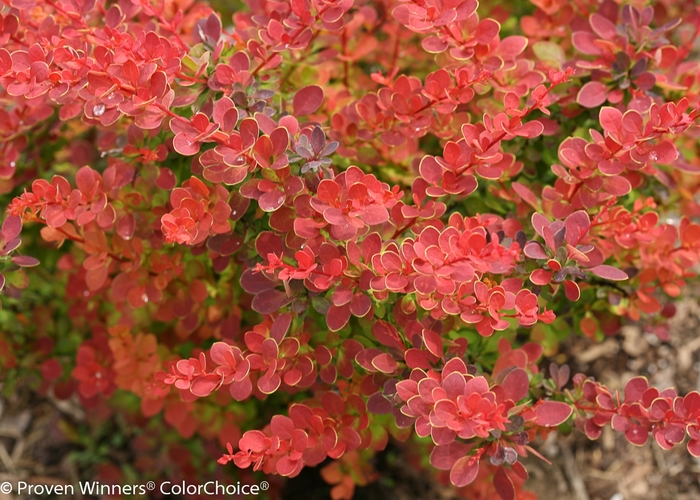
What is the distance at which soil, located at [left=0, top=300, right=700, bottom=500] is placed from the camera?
219 cm

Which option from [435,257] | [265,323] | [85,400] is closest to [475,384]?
[435,257]

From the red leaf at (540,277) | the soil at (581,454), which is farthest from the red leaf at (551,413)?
the soil at (581,454)

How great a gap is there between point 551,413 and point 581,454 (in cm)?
120

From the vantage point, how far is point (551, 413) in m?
Result: 1.23

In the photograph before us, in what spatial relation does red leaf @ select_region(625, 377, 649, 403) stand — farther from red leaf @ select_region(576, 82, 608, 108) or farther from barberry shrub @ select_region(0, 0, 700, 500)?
red leaf @ select_region(576, 82, 608, 108)

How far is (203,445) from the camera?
7.00 feet

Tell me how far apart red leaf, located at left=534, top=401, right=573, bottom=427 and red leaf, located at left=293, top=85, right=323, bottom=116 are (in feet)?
2.59

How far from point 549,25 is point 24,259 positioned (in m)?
1.45

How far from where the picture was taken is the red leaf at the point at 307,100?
4.57 ft

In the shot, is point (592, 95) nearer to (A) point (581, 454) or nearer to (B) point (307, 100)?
(B) point (307, 100)

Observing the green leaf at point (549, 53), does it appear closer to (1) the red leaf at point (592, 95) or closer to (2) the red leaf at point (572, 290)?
(1) the red leaf at point (592, 95)

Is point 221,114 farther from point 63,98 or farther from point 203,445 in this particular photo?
point 203,445

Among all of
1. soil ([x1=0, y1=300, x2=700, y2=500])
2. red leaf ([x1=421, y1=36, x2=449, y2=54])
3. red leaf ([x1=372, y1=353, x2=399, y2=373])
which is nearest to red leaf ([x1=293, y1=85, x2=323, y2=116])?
red leaf ([x1=421, y1=36, x2=449, y2=54])

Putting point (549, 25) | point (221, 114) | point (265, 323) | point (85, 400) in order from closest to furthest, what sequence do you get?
point (221, 114), point (265, 323), point (549, 25), point (85, 400)
